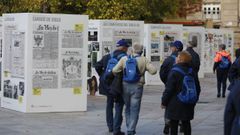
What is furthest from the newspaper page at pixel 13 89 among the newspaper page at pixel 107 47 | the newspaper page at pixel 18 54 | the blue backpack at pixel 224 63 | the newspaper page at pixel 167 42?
the newspaper page at pixel 167 42

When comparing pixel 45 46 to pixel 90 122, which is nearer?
pixel 90 122

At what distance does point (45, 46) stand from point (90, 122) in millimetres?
2298

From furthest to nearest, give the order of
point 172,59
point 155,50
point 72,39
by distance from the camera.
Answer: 1. point 155,50
2. point 72,39
3. point 172,59

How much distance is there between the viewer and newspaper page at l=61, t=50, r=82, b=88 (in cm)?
1553

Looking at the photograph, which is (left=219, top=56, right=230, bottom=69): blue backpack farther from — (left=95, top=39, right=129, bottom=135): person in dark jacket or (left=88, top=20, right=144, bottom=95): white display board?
(left=95, top=39, right=129, bottom=135): person in dark jacket

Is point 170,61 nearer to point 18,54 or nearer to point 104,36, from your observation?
point 18,54

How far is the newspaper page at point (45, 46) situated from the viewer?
49.3 ft

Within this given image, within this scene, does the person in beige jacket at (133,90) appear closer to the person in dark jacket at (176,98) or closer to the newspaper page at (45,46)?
the person in dark jacket at (176,98)

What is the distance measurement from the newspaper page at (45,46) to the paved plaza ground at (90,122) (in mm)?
1249

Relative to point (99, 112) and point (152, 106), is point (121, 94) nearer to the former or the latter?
point (99, 112)

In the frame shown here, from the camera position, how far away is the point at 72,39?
15641mm

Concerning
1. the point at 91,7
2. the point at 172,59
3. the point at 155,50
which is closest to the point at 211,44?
the point at 91,7

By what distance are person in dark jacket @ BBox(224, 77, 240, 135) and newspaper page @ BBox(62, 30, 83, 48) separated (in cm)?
990

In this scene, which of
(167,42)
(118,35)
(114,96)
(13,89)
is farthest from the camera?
(167,42)
